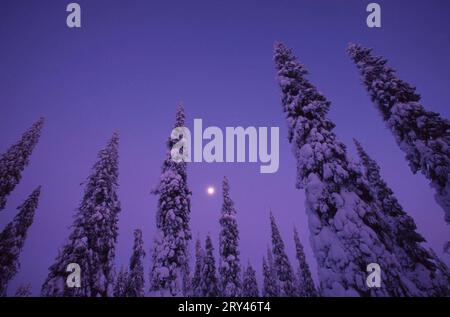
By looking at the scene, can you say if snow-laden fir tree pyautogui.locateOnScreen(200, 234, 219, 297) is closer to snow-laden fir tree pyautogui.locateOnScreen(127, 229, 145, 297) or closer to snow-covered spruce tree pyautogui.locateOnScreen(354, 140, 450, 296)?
snow-laden fir tree pyautogui.locateOnScreen(127, 229, 145, 297)

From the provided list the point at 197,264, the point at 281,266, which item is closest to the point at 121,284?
the point at 197,264

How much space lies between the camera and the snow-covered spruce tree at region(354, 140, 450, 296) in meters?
16.7

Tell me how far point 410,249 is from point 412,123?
29.4ft

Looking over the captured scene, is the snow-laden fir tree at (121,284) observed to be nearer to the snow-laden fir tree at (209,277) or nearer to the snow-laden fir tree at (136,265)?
the snow-laden fir tree at (136,265)

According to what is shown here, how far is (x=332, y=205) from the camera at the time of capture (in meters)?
12.0

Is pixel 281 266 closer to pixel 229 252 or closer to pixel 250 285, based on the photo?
pixel 229 252

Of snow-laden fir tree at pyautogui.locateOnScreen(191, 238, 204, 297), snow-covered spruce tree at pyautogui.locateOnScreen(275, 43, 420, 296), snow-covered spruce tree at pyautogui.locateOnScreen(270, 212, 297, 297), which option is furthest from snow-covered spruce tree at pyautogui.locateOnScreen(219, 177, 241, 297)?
snow-covered spruce tree at pyautogui.locateOnScreen(275, 43, 420, 296)

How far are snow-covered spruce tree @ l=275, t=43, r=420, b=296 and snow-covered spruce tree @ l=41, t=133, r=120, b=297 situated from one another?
13.7 meters

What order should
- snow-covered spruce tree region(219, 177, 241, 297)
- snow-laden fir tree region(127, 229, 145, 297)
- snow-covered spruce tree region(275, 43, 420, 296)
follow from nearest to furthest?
snow-covered spruce tree region(275, 43, 420, 296)
snow-covered spruce tree region(219, 177, 241, 297)
snow-laden fir tree region(127, 229, 145, 297)

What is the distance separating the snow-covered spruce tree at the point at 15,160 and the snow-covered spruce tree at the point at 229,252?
17.3 metres

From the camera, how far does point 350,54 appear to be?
753 inches
